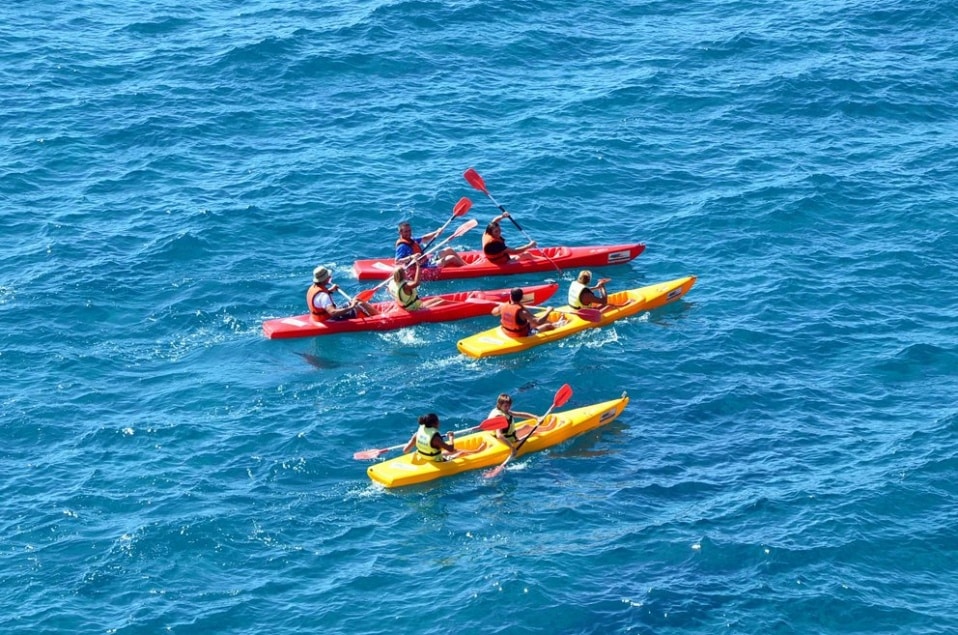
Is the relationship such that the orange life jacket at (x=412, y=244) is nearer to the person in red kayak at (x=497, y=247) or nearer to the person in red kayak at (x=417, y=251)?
the person in red kayak at (x=417, y=251)

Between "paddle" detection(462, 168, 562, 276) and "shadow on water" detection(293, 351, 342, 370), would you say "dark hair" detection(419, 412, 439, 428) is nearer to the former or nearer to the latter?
"shadow on water" detection(293, 351, 342, 370)

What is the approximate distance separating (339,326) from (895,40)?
2643cm

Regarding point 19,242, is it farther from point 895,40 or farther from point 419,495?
point 895,40

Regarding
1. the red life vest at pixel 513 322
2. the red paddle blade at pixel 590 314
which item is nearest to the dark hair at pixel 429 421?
the red life vest at pixel 513 322

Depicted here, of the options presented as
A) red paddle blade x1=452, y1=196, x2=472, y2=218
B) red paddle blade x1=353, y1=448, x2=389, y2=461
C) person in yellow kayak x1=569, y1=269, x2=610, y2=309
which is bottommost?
red paddle blade x1=353, y1=448, x2=389, y2=461

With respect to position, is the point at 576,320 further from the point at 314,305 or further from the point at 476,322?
the point at 314,305

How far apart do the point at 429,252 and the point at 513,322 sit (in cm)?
450

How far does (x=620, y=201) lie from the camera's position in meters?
44.4

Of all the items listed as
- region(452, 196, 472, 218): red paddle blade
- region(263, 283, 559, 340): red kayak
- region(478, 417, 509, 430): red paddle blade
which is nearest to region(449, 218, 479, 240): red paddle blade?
region(452, 196, 472, 218): red paddle blade

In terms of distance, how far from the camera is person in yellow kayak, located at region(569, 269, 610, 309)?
38.1m

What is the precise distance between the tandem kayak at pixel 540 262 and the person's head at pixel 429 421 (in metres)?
9.74

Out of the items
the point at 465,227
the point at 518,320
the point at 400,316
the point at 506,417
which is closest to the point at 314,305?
the point at 400,316

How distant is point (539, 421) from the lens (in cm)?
3306

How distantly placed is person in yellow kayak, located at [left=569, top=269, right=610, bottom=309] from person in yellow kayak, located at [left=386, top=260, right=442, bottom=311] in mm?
4028
